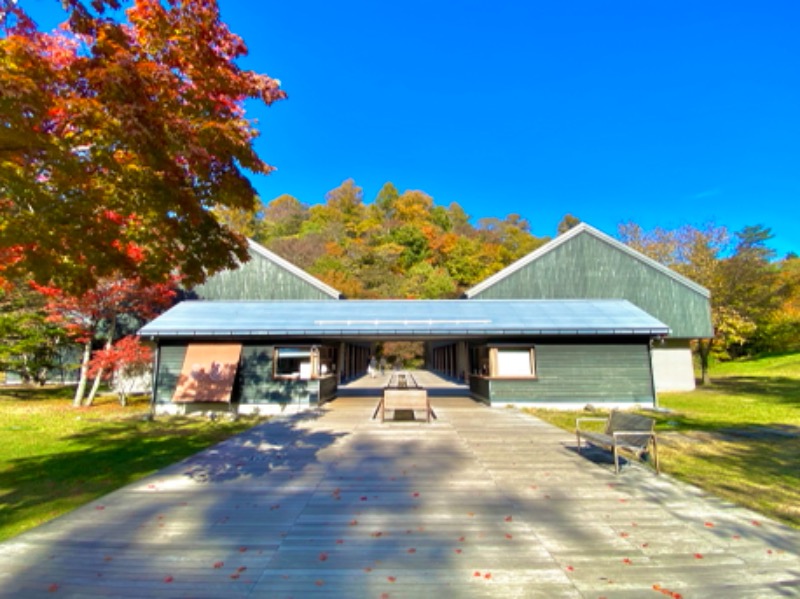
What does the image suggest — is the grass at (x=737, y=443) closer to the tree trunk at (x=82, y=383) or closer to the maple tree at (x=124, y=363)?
the maple tree at (x=124, y=363)

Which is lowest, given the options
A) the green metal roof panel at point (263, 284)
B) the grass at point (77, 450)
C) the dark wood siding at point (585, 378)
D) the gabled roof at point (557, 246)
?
the grass at point (77, 450)

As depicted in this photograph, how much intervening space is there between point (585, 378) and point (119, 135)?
14.6 meters

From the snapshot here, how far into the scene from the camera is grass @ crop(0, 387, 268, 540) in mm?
5363

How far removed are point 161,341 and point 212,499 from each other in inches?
439

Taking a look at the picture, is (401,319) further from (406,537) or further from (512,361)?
(406,537)

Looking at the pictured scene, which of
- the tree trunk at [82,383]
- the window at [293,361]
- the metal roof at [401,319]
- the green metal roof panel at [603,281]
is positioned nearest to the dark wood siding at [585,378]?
the metal roof at [401,319]

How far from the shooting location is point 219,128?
5.14 m

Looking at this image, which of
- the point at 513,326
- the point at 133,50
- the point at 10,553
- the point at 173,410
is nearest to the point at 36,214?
the point at 133,50

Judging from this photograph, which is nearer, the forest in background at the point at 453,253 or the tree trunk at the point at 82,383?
the tree trunk at the point at 82,383

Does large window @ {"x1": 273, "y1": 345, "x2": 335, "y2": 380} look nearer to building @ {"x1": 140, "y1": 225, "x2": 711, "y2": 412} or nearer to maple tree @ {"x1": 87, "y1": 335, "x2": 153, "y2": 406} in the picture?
building @ {"x1": 140, "y1": 225, "x2": 711, "y2": 412}

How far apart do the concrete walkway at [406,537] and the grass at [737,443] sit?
752mm

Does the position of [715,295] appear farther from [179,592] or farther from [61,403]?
[61,403]

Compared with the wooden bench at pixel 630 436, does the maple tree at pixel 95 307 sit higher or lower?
higher

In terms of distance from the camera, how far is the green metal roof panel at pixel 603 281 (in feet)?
65.8
